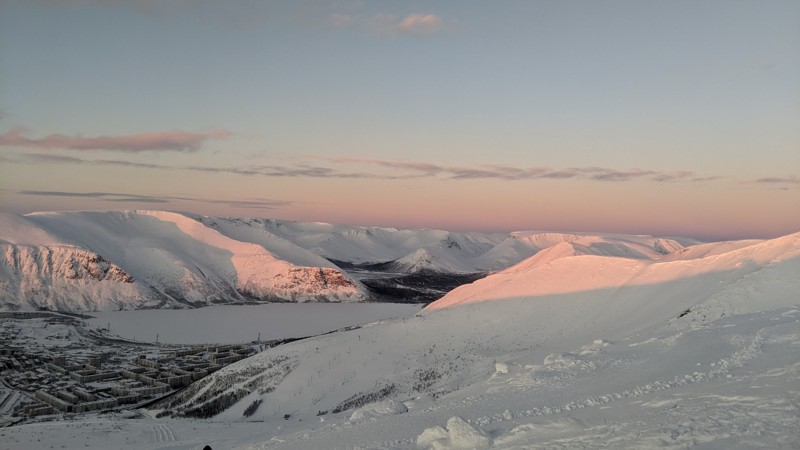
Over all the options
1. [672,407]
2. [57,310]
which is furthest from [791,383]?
[57,310]

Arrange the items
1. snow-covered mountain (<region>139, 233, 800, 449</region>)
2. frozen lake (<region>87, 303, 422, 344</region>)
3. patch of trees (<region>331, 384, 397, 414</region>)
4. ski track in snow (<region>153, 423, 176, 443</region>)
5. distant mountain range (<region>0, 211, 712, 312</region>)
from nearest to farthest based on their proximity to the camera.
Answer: snow-covered mountain (<region>139, 233, 800, 449</region>)
ski track in snow (<region>153, 423, 176, 443</region>)
patch of trees (<region>331, 384, 397, 414</region>)
frozen lake (<region>87, 303, 422, 344</region>)
distant mountain range (<region>0, 211, 712, 312</region>)

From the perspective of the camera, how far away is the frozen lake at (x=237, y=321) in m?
89.2

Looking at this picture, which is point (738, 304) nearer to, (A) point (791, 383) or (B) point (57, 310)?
(A) point (791, 383)

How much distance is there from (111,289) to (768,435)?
129 metres

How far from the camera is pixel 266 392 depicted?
38.4 metres

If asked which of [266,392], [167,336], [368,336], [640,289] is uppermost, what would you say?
[640,289]

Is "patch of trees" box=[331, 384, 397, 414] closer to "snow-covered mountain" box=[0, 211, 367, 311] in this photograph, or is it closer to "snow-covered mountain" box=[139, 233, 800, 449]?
"snow-covered mountain" box=[139, 233, 800, 449]

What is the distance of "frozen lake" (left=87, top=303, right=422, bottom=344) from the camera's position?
89.2 m

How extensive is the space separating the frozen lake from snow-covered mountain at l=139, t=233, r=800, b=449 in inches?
1707

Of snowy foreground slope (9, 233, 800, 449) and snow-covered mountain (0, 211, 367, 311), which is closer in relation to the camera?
snowy foreground slope (9, 233, 800, 449)

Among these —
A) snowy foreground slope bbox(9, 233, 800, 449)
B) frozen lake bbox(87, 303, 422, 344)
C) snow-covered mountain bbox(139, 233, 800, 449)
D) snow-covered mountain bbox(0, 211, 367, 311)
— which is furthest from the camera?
snow-covered mountain bbox(0, 211, 367, 311)

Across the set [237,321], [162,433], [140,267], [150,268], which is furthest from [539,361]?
[140,267]

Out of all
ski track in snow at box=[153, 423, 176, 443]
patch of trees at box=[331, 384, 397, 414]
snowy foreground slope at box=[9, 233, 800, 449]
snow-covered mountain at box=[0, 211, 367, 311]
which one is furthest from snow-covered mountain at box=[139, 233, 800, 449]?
snow-covered mountain at box=[0, 211, 367, 311]

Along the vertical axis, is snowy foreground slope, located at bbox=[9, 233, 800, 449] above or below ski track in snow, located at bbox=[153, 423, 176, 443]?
above
